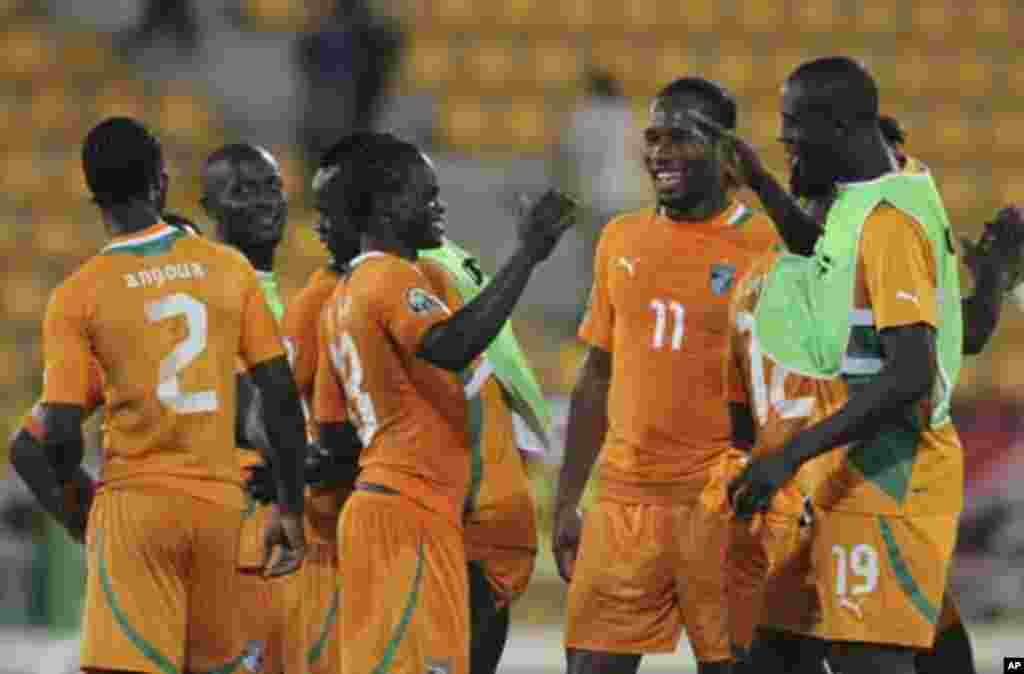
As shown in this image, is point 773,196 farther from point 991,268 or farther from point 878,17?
point 878,17

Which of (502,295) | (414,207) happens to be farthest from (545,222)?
(414,207)

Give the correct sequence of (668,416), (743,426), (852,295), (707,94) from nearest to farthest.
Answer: (852,295), (743,426), (668,416), (707,94)

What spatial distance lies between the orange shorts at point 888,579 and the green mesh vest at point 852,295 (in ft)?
0.99

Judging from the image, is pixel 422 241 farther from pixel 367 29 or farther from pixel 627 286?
pixel 367 29

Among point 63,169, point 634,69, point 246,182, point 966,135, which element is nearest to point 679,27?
point 634,69

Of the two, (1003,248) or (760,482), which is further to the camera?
(1003,248)

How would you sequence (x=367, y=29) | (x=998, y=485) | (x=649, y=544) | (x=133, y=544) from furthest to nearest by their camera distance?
A: 1. (x=367, y=29)
2. (x=998, y=485)
3. (x=649, y=544)
4. (x=133, y=544)

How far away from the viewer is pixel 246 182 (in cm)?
835

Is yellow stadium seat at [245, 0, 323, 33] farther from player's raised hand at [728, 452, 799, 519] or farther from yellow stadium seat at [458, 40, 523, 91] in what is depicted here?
player's raised hand at [728, 452, 799, 519]

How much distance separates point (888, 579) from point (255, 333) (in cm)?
192

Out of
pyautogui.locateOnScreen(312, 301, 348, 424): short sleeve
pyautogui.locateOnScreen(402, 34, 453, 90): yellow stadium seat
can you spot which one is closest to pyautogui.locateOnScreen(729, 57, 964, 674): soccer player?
pyautogui.locateOnScreen(312, 301, 348, 424): short sleeve

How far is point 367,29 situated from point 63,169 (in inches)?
88.9

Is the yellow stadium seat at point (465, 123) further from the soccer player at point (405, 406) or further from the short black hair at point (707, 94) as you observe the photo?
the soccer player at point (405, 406)

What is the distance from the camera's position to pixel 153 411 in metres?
6.74
